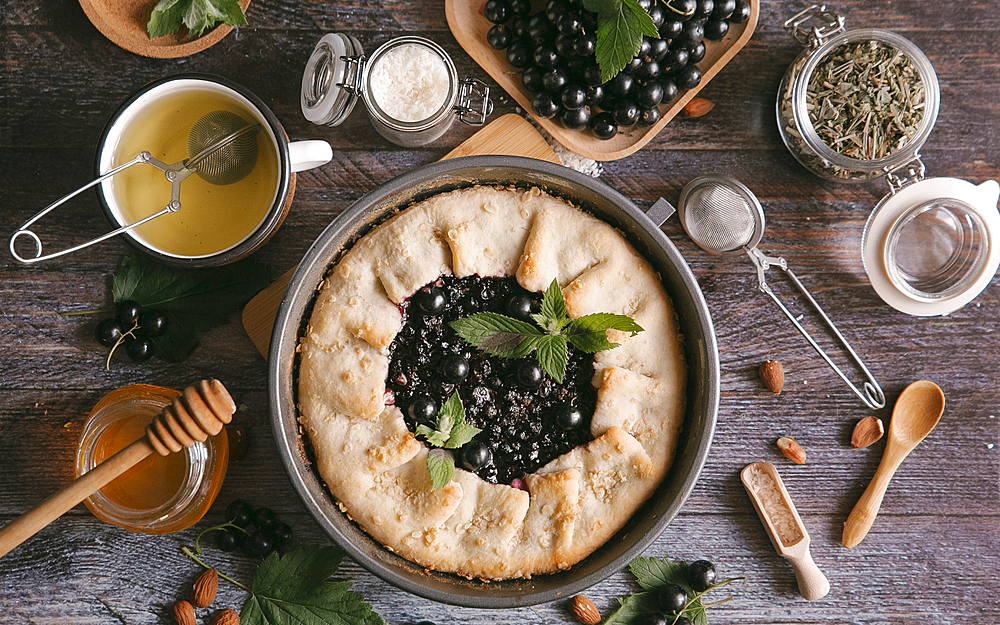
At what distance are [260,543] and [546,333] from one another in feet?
4.46

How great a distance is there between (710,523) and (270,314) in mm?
1916

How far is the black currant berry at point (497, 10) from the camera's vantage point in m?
2.51

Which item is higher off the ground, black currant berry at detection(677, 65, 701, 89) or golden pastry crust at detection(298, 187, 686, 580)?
black currant berry at detection(677, 65, 701, 89)

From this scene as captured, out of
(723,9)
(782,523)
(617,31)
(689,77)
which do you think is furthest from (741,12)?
(782,523)

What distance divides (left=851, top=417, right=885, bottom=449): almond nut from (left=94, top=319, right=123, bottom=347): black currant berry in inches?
115

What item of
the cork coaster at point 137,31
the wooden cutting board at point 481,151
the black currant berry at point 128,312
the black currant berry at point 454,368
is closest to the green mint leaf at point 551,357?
the black currant berry at point 454,368

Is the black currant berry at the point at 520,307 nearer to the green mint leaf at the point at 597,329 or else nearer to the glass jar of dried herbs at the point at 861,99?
the green mint leaf at the point at 597,329

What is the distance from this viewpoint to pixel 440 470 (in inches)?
82.8

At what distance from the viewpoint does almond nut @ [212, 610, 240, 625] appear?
2.55 m

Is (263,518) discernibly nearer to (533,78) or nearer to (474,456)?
(474,456)

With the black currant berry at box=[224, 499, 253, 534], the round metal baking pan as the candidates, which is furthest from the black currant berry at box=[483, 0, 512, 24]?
the black currant berry at box=[224, 499, 253, 534]

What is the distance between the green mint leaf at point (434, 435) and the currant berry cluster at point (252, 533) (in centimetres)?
82

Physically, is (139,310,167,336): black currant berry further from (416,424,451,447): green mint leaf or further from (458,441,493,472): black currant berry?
(458,441,493,472): black currant berry

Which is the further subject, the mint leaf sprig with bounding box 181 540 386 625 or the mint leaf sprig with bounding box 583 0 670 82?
the mint leaf sprig with bounding box 181 540 386 625
